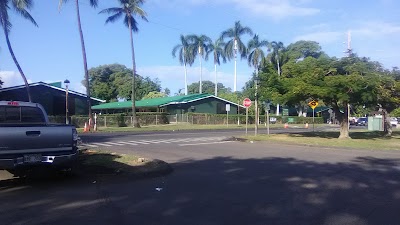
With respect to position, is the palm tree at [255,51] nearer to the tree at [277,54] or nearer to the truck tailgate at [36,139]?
the tree at [277,54]

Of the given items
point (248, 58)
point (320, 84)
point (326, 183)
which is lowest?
point (326, 183)

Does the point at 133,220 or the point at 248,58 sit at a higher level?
the point at 248,58

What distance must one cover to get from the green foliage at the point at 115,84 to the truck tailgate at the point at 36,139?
88.5 metres

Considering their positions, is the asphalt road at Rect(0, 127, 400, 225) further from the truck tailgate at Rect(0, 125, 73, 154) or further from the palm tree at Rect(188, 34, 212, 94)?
the palm tree at Rect(188, 34, 212, 94)

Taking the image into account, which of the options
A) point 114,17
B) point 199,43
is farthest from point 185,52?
point 114,17

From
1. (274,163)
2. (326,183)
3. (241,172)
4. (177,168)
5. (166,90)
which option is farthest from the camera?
(166,90)

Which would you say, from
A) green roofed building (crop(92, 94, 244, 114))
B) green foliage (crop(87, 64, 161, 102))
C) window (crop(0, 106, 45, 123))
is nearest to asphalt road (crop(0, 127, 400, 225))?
window (crop(0, 106, 45, 123))

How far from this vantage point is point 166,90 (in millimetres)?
122812

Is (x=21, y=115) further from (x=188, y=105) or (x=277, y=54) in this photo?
(x=277, y=54)

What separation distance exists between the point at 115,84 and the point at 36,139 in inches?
3826

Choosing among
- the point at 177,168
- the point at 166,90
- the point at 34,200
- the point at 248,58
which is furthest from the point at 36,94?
the point at 166,90

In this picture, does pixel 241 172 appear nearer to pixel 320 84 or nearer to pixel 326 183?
pixel 326 183

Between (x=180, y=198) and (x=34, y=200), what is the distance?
2.75 m

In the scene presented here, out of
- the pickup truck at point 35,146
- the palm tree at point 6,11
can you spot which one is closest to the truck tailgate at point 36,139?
the pickup truck at point 35,146
